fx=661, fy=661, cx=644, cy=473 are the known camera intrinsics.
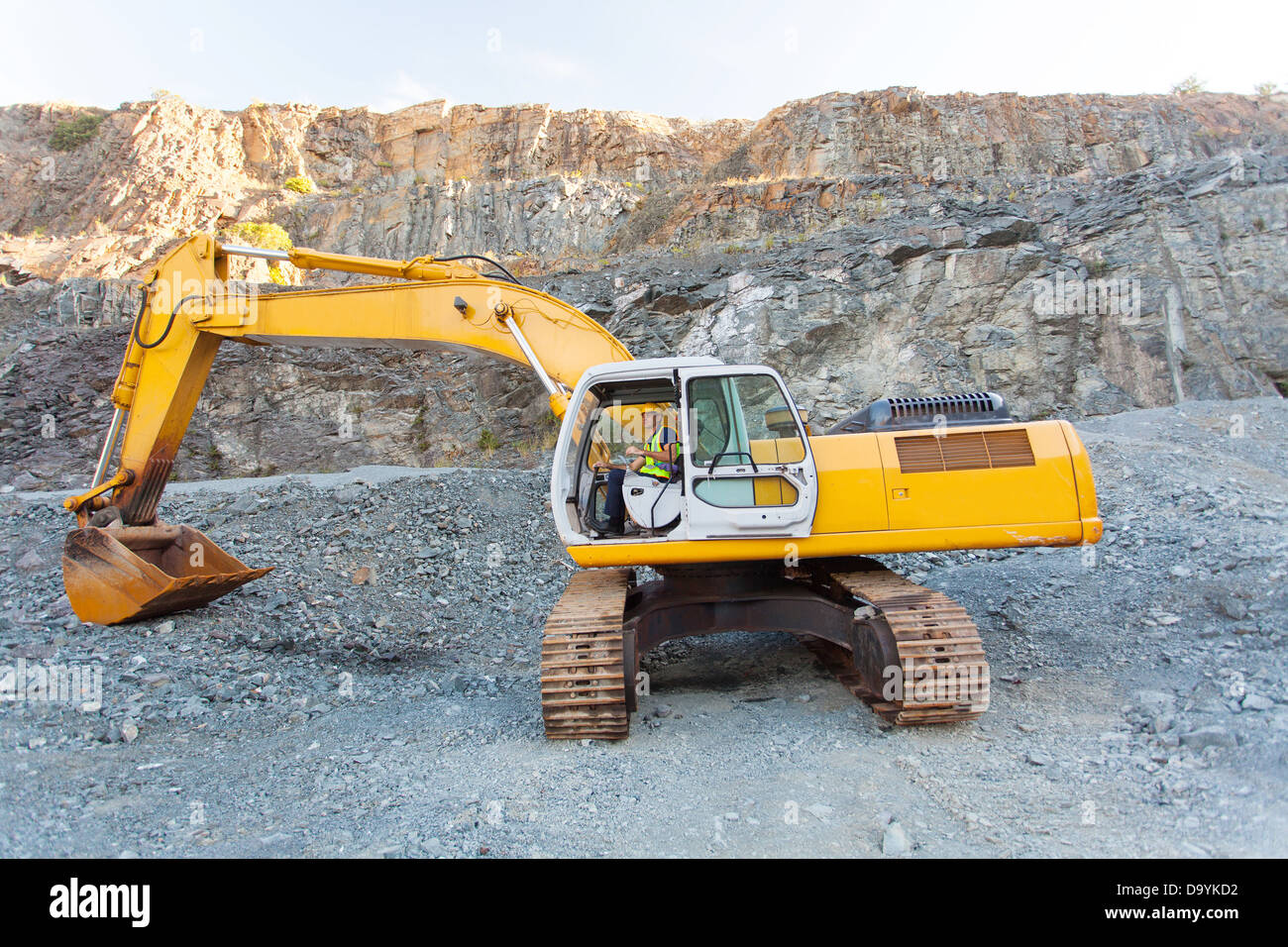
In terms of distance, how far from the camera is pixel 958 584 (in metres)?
6.15

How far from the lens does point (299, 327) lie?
5215 mm

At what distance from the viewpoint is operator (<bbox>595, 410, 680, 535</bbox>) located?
4367 mm

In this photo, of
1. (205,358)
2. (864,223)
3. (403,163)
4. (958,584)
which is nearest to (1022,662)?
(958,584)

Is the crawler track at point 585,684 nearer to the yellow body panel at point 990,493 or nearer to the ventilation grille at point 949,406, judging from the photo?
the yellow body panel at point 990,493

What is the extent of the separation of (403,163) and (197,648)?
30.1 metres

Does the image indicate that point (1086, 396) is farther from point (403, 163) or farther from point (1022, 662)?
point (403, 163)

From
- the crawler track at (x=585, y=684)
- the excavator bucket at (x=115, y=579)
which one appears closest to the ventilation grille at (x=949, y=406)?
the crawler track at (x=585, y=684)

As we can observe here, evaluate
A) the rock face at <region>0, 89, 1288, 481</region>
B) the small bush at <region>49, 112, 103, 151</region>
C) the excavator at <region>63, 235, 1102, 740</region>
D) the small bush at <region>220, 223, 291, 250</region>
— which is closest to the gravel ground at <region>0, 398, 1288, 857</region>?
the excavator at <region>63, 235, 1102, 740</region>

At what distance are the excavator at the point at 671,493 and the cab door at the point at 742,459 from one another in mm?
13

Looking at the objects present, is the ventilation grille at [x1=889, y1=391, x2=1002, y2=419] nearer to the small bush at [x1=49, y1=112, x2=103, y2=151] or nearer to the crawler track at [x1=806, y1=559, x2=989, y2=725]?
the crawler track at [x1=806, y1=559, x2=989, y2=725]

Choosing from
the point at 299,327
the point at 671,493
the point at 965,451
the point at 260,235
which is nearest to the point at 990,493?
the point at 965,451

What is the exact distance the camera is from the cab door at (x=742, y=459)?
157 inches

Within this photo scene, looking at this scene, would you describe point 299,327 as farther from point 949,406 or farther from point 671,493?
point 949,406

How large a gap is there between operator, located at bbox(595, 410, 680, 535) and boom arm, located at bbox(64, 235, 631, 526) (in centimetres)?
77
